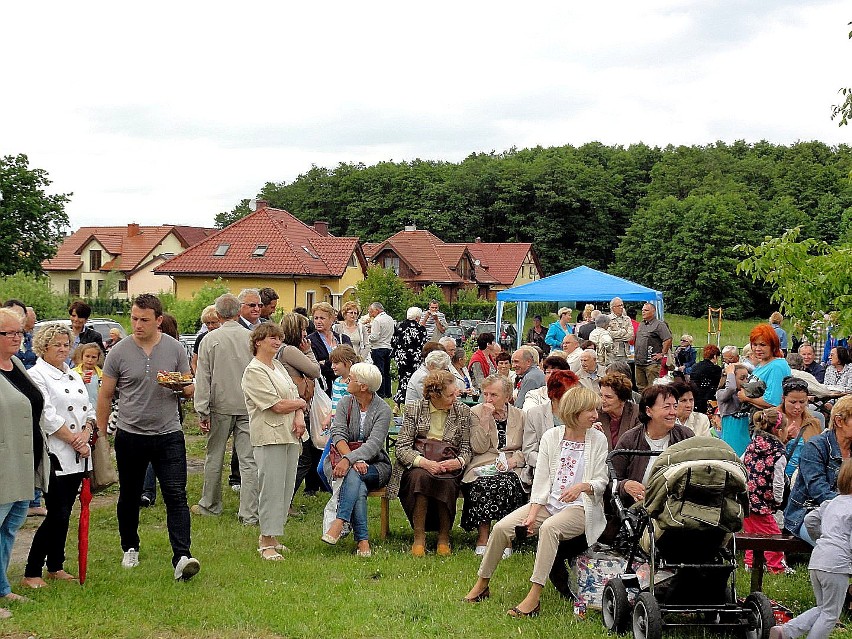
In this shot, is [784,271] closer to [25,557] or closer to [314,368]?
[314,368]

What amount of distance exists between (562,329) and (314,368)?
29.6 ft

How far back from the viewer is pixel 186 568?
21.7 ft

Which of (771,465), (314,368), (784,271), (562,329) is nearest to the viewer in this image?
(771,465)

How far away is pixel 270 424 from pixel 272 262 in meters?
45.7

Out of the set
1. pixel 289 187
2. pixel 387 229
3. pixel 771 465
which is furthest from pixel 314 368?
pixel 289 187

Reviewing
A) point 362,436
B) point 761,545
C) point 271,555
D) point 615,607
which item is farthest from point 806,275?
point 271,555

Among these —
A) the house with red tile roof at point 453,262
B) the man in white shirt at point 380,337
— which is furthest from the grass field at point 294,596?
the house with red tile roof at point 453,262

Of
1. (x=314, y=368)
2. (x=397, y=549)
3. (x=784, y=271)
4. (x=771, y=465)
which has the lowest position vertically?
(x=397, y=549)

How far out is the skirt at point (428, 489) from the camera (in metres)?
7.80

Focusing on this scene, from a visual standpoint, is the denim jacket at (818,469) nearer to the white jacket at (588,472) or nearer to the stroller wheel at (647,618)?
the white jacket at (588,472)

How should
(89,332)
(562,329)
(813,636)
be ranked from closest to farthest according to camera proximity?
(813,636) → (89,332) → (562,329)

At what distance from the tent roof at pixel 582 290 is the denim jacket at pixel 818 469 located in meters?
15.0

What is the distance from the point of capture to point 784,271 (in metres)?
9.92

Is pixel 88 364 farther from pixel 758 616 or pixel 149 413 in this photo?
pixel 758 616
